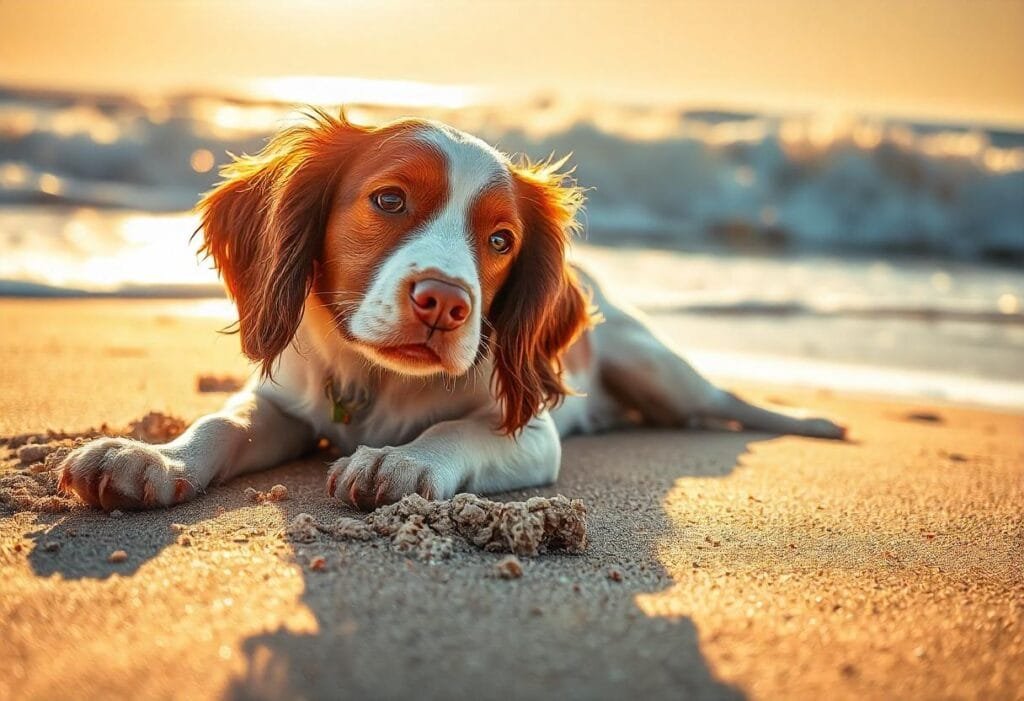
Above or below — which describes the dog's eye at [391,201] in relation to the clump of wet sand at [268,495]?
above

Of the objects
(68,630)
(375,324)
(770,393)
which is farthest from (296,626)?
(770,393)

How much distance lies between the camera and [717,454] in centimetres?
424

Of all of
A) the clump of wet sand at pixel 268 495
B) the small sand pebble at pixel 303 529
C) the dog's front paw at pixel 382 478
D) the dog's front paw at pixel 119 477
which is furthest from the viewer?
the clump of wet sand at pixel 268 495

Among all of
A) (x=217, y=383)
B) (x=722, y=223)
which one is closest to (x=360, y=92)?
(x=722, y=223)

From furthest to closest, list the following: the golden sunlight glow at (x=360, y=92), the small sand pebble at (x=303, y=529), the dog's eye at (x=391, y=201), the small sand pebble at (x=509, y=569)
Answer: the golden sunlight glow at (x=360, y=92) → the dog's eye at (x=391, y=201) → the small sand pebble at (x=303, y=529) → the small sand pebble at (x=509, y=569)

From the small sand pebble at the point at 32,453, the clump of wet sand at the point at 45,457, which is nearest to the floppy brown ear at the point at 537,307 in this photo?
the clump of wet sand at the point at 45,457

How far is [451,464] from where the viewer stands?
2.95m

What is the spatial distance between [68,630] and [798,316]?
800 cm

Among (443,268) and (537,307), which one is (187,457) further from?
(537,307)

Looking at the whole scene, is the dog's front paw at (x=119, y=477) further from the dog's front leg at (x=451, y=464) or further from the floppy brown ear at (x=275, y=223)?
the floppy brown ear at (x=275, y=223)

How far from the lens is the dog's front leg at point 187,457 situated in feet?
8.38

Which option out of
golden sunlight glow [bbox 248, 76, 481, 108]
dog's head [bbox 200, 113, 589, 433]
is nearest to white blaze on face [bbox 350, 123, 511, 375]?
dog's head [bbox 200, 113, 589, 433]

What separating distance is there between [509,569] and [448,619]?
12.6 inches

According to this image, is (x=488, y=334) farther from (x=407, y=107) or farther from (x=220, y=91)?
(x=220, y=91)
